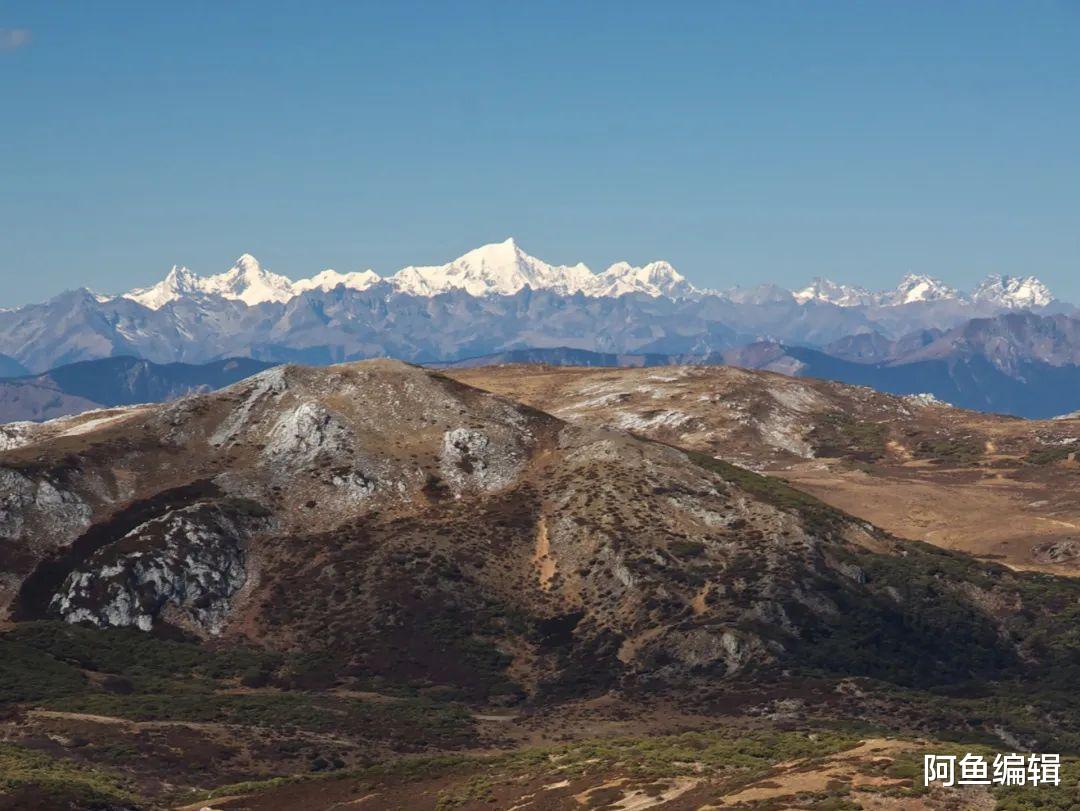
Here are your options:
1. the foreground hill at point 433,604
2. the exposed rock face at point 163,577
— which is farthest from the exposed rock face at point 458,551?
the foreground hill at point 433,604

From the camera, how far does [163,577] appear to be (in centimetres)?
13812

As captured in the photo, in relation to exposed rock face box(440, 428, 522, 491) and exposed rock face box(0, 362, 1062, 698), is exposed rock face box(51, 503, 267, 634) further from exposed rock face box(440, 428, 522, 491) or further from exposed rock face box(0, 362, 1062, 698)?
exposed rock face box(440, 428, 522, 491)

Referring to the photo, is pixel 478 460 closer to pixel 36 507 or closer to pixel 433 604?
pixel 433 604

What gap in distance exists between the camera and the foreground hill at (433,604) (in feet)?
341

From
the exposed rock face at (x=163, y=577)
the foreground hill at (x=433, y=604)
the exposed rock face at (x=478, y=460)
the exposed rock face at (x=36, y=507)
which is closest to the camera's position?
the foreground hill at (x=433, y=604)

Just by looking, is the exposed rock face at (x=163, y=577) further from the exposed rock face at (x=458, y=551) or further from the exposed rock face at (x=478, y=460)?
the exposed rock face at (x=478, y=460)

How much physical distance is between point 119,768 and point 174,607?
50453 mm

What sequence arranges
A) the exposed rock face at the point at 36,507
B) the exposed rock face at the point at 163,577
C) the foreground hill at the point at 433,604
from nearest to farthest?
the foreground hill at the point at 433,604, the exposed rock face at the point at 163,577, the exposed rock face at the point at 36,507

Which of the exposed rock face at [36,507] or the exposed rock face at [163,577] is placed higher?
the exposed rock face at [36,507]

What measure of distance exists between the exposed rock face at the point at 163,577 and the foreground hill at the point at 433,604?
1.05 ft

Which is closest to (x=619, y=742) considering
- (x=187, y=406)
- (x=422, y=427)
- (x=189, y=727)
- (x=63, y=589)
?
(x=189, y=727)

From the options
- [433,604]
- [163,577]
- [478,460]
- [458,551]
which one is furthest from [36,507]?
[478,460]

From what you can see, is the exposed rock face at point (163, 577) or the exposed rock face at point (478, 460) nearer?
the exposed rock face at point (163, 577)

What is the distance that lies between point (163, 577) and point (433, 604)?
30427mm
